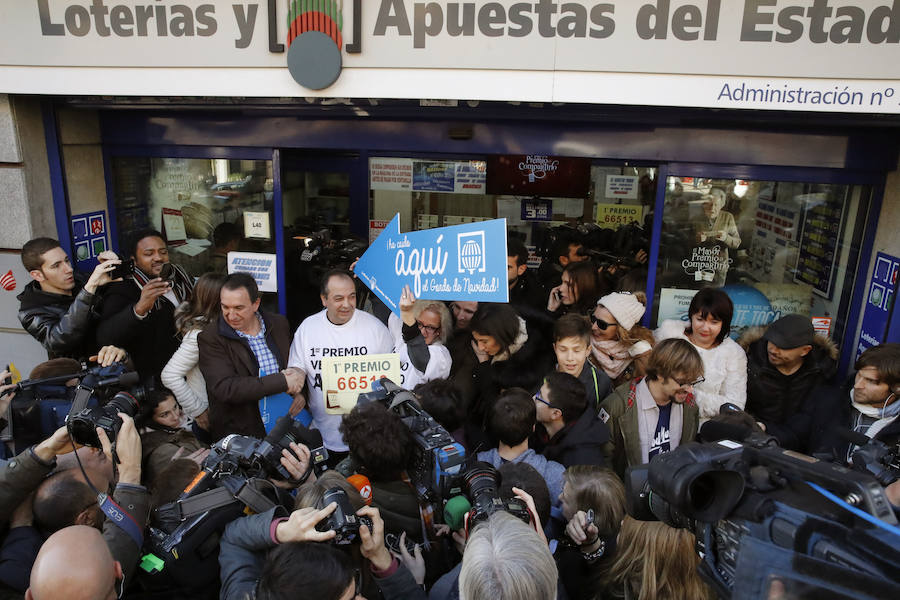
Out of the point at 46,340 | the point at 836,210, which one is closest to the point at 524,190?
the point at 836,210

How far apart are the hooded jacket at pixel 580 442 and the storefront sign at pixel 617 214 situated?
4.39 meters

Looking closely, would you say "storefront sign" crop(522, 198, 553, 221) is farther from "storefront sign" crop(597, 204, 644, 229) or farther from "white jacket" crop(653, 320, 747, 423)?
"white jacket" crop(653, 320, 747, 423)

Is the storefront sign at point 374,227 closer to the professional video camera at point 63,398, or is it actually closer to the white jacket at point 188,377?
the white jacket at point 188,377

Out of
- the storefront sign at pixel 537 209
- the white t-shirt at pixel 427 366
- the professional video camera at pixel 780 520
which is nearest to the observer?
the professional video camera at pixel 780 520

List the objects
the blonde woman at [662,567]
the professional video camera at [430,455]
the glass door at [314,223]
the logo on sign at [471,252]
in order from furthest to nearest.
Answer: the glass door at [314,223] → the logo on sign at [471,252] → the professional video camera at [430,455] → the blonde woman at [662,567]

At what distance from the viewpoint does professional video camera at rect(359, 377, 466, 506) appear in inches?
86.6

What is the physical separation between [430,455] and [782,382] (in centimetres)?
263

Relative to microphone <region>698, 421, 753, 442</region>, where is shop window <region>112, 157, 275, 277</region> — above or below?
above

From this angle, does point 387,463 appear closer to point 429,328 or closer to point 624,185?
point 429,328

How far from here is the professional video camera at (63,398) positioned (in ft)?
8.80

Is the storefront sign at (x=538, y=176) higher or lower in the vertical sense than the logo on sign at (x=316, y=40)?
lower

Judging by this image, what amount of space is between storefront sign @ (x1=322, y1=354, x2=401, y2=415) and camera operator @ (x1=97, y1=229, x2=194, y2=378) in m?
1.27

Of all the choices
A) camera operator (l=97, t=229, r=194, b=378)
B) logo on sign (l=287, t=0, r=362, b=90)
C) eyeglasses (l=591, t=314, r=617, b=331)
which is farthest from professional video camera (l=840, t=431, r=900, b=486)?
camera operator (l=97, t=229, r=194, b=378)

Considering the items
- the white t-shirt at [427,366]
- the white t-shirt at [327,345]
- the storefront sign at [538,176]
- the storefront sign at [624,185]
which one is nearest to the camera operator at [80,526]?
the white t-shirt at [327,345]
